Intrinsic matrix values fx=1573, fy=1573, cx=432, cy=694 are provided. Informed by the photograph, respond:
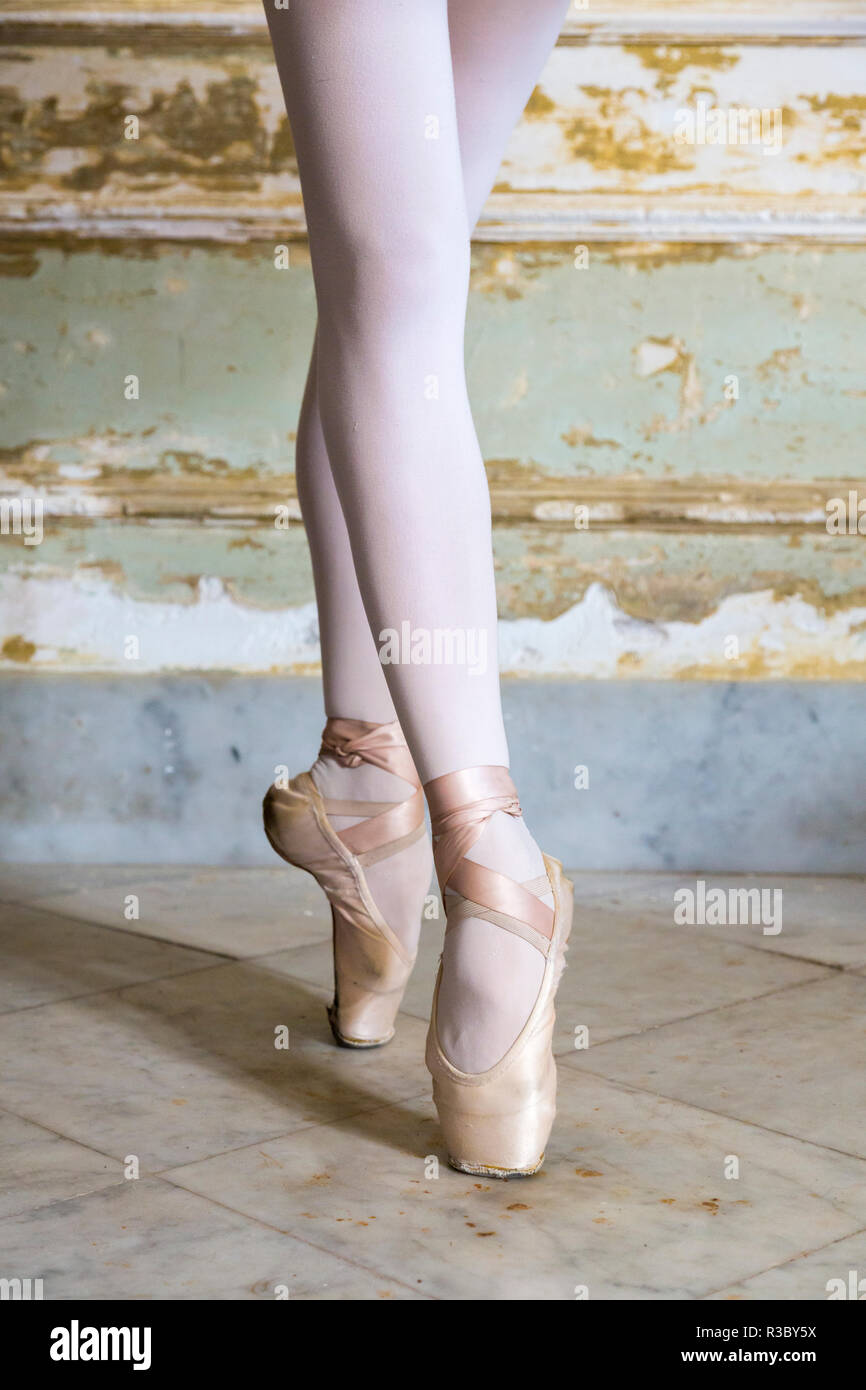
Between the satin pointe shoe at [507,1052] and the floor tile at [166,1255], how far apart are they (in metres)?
0.15

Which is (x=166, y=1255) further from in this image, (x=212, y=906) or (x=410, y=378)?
(x=212, y=906)

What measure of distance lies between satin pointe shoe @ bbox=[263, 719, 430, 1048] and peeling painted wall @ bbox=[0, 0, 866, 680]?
67cm

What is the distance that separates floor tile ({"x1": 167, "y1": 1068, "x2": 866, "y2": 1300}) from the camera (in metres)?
0.93

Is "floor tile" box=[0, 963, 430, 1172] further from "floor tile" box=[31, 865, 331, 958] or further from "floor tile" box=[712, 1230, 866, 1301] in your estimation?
"floor tile" box=[712, 1230, 866, 1301]

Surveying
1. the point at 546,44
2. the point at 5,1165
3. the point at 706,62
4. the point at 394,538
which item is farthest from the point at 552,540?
the point at 5,1165

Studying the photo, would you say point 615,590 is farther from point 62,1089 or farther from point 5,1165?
point 5,1165

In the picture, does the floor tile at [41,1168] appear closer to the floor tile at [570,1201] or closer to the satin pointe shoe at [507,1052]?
the floor tile at [570,1201]

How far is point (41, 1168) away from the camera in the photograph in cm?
107

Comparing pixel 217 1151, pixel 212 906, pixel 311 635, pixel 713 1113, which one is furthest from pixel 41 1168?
pixel 311 635

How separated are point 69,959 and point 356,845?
17.1 inches

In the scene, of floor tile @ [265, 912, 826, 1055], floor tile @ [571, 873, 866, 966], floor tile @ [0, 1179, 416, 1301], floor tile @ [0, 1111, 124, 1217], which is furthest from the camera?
floor tile @ [571, 873, 866, 966]

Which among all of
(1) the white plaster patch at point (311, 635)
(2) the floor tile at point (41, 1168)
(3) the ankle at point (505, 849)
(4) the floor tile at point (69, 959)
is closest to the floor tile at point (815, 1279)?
(3) the ankle at point (505, 849)

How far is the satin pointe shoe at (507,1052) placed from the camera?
1.05 m

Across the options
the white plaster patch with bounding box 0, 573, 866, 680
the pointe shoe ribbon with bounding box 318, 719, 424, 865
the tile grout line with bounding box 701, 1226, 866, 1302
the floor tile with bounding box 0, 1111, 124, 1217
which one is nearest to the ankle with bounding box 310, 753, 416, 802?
the pointe shoe ribbon with bounding box 318, 719, 424, 865
